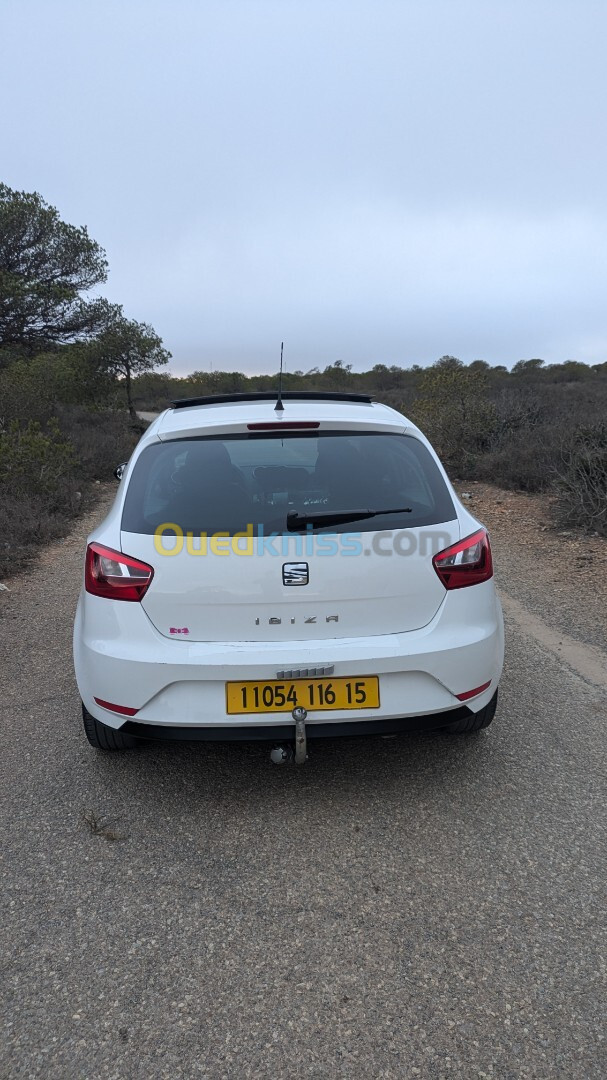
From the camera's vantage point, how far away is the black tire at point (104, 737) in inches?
111

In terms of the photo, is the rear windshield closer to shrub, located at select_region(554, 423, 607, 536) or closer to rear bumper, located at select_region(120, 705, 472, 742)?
rear bumper, located at select_region(120, 705, 472, 742)

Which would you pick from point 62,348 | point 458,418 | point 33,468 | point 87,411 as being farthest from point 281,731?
point 62,348

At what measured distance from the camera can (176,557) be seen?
8.25ft

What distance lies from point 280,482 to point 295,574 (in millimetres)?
490

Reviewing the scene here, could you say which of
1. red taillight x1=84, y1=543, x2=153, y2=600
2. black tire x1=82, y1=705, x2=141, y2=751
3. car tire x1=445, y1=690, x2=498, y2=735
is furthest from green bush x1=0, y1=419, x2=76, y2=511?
car tire x1=445, y1=690, x2=498, y2=735

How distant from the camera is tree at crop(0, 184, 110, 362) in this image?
19.7 m

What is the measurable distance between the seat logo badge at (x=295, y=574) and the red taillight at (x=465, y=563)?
1.58 ft

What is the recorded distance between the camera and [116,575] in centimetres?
256

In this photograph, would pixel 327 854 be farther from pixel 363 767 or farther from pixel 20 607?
pixel 20 607

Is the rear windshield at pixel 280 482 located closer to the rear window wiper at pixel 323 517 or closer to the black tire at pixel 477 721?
the rear window wiper at pixel 323 517

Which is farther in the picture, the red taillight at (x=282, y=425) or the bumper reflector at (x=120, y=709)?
the red taillight at (x=282, y=425)

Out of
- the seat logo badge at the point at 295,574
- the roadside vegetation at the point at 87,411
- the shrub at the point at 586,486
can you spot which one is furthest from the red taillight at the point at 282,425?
the shrub at the point at 586,486

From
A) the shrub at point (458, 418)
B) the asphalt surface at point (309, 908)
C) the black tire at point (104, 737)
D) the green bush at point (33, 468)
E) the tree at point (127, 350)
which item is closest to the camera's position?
the asphalt surface at point (309, 908)

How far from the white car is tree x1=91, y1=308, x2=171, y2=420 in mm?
20765
